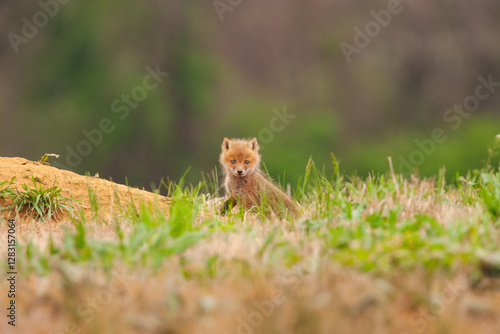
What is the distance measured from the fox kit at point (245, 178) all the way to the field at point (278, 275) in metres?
1.71

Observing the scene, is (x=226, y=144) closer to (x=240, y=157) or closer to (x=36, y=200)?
(x=240, y=157)

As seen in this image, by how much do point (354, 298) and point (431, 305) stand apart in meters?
0.36

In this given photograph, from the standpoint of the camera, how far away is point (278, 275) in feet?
11.2

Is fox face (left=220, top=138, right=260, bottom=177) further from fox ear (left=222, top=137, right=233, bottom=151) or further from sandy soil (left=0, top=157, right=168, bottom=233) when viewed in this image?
sandy soil (left=0, top=157, right=168, bottom=233)

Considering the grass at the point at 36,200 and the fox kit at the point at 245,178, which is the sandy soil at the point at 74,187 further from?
the fox kit at the point at 245,178

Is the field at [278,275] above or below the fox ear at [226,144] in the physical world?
below

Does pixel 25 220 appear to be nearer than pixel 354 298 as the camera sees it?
No

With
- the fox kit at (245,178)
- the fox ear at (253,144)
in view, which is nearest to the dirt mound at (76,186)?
the fox kit at (245,178)

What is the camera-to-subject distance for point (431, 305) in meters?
A: 3.06

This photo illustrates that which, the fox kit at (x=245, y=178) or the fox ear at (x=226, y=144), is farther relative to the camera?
the fox ear at (x=226, y=144)

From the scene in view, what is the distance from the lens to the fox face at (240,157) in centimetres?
703

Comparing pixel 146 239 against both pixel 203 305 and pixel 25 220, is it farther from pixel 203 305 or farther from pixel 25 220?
pixel 25 220

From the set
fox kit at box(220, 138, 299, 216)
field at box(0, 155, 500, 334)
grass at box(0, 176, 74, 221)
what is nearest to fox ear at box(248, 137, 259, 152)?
fox kit at box(220, 138, 299, 216)

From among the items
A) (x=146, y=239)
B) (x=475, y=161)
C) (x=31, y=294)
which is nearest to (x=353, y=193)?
(x=146, y=239)
